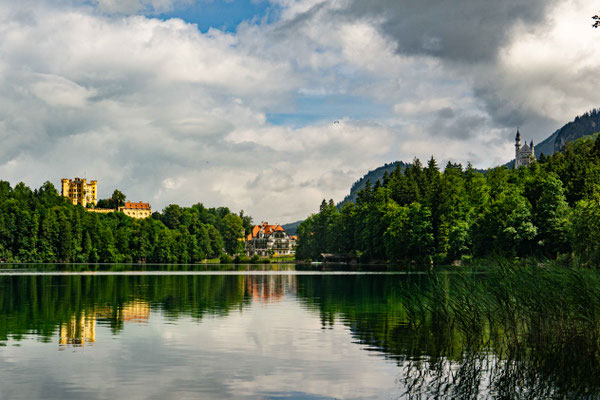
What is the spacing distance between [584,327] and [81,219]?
6723 inches

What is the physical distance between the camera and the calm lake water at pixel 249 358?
16.9 meters

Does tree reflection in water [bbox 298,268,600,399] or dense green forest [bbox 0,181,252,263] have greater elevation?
dense green forest [bbox 0,181,252,263]

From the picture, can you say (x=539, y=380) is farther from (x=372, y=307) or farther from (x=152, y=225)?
(x=152, y=225)

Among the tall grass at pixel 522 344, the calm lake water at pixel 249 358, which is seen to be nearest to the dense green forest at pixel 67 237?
the calm lake water at pixel 249 358

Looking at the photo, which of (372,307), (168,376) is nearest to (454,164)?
(372,307)

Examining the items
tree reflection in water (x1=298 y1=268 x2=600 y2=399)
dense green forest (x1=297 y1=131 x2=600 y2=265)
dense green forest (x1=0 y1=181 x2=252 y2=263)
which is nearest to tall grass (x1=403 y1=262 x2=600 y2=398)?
tree reflection in water (x1=298 y1=268 x2=600 y2=399)

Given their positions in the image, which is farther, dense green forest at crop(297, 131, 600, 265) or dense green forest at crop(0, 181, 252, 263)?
dense green forest at crop(0, 181, 252, 263)

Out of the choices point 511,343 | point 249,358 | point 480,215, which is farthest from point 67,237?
point 511,343

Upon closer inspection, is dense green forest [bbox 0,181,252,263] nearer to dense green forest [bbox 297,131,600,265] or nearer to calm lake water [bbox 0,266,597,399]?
dense green forest [bbox 297,131,600,265]

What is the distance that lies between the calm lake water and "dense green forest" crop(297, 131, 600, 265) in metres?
17.0

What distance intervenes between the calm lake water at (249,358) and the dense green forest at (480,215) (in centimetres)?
1702

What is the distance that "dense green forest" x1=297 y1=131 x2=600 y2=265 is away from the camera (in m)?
77.9

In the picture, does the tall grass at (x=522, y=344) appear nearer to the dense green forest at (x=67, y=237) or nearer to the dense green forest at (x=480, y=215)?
the dense green forest at (x=480, y=215)

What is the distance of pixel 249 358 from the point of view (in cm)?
2180
